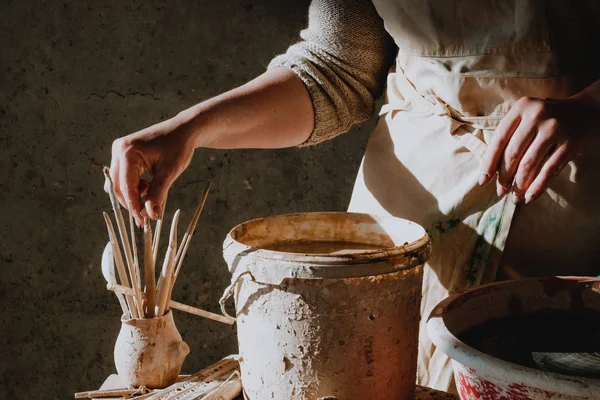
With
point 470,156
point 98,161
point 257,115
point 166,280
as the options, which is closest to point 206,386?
point 166,280

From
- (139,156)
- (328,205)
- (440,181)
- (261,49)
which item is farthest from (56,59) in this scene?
(440,181)

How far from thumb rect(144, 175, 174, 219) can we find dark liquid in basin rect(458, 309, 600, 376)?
2.30 feet

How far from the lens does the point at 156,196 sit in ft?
4.87

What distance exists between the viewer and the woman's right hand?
1.48 meters

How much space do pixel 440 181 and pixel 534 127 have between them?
443 mm

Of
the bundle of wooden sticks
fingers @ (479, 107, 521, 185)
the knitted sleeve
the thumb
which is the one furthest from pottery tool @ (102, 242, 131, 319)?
fingers @ (479, 107, 521, 185)

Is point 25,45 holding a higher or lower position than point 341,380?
higher

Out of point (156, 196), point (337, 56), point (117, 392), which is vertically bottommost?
point (117, 392)

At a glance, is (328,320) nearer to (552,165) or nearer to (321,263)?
(321,263)

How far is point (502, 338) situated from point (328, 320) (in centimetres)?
33

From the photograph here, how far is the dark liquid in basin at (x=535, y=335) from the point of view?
4.06 feet

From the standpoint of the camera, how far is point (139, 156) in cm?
149

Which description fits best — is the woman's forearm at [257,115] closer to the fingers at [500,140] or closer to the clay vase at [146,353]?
the clay vase at [146,353]

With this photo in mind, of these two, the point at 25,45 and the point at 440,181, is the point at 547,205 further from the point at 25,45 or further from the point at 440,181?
the point at 25,45
